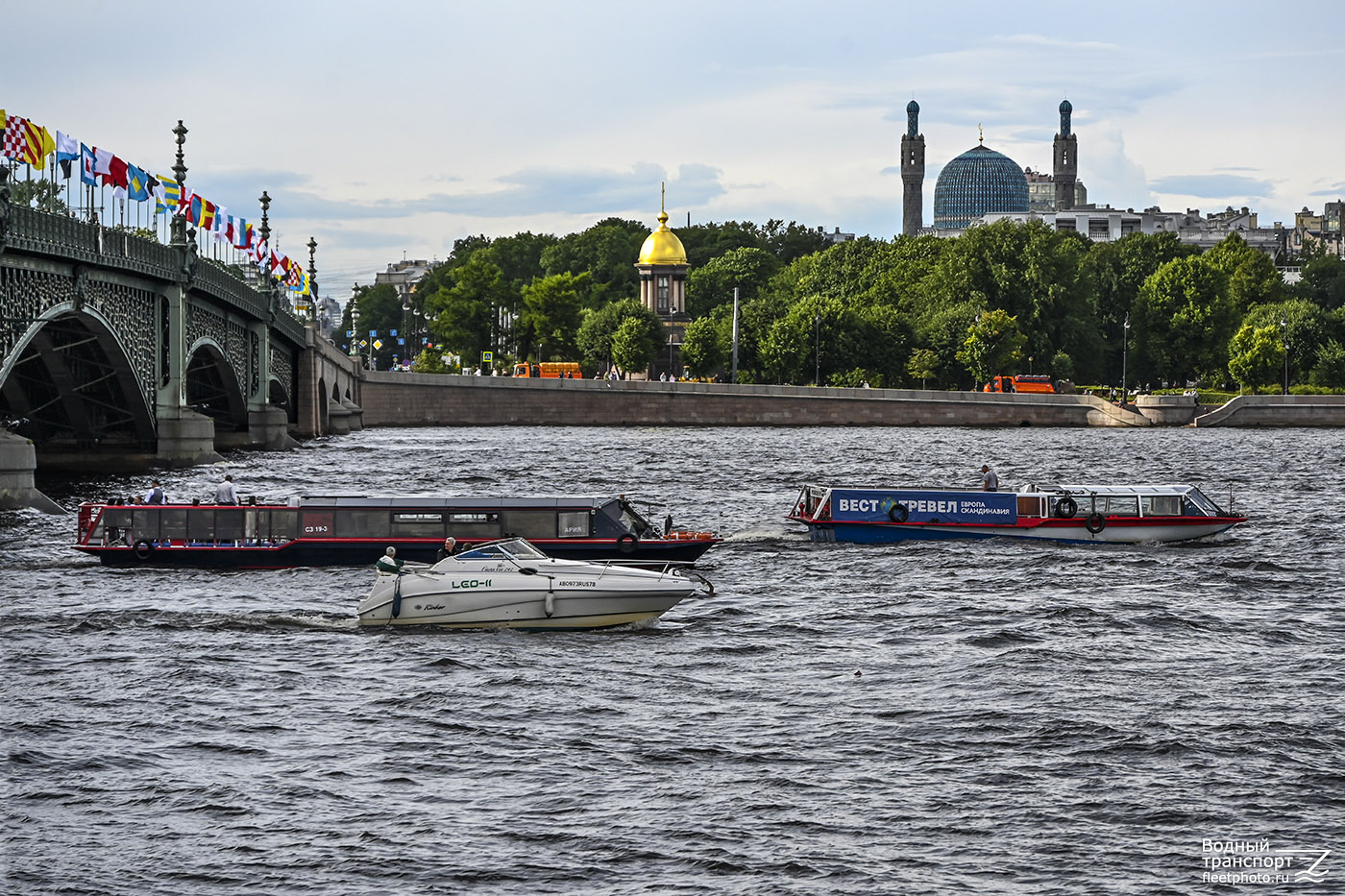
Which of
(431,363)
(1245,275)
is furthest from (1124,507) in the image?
(431,363)

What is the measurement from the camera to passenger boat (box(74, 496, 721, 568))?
124 ft

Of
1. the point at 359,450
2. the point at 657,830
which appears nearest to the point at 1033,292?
the point at 359,450

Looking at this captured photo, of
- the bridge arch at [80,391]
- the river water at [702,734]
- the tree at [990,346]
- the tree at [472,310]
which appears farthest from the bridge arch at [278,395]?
the tree at [472,310]

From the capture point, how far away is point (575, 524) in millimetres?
37781

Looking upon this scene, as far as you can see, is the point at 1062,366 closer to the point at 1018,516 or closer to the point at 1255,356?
the point at 1255,356

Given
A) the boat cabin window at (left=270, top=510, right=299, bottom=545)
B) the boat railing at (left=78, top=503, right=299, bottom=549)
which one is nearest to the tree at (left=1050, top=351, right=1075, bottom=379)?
the boat cabin window at (left=270, top=510, right=299, bottom=545)

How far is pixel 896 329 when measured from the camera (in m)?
141

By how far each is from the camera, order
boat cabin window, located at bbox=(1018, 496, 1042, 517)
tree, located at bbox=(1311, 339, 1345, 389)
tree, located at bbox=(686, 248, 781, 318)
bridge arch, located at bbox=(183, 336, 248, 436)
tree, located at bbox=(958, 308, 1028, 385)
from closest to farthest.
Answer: boat cabin window, located at bbox=(1018, 496, 1042, 517), bridge arch, located at bbox=(183, 336, 248, 436), tree, located at bbox=(958, 308, 1028, 385), tree, located at bbox=(1311, 339, 1345, 389), tree, located at bbox=(686, 248, 781, 318)

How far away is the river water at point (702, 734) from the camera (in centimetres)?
1831

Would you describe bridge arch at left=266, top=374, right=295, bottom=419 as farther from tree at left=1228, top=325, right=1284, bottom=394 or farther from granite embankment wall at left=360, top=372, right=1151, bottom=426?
tree at left=1228, top=325, right=1284, bottom=394

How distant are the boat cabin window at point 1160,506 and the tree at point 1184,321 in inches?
3909

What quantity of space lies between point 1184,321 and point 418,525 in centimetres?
11293

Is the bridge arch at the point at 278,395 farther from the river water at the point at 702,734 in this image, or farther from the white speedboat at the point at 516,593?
the white speedboat at the point at 516,593

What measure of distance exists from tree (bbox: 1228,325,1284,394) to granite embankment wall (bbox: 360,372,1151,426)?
13725 millimetres
